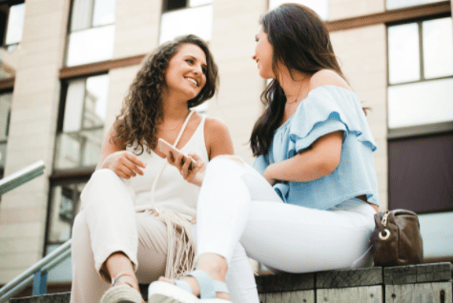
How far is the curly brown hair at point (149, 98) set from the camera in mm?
2059

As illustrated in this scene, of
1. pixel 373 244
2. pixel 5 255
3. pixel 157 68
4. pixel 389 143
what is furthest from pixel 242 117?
pixel 373 244

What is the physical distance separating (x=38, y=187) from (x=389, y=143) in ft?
17.6

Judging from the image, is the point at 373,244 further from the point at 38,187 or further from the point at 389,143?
the point at 38,187

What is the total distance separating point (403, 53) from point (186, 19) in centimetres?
313

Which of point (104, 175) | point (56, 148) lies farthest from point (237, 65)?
point (104, 175)

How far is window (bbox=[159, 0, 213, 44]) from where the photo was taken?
25.5 ft

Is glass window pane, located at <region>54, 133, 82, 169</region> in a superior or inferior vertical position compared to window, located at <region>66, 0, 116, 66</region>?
inferior

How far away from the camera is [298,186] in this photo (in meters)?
1.64

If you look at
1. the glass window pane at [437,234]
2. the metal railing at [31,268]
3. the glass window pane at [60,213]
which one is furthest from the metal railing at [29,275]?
the glass window pane at [60,213]

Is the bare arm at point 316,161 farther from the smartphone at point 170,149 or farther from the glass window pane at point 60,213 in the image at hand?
the glass window pane at point 60,213

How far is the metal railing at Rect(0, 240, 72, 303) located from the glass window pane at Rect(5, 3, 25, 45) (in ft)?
23.1

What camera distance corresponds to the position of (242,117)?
23.9ft

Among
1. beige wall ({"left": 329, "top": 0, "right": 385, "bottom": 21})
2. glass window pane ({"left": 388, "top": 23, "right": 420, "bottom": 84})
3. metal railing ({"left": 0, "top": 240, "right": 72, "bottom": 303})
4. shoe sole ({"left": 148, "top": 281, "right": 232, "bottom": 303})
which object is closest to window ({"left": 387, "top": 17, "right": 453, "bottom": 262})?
glass window pane ({"left": 388, "top": 23, "right": 420, "bottom": 84})

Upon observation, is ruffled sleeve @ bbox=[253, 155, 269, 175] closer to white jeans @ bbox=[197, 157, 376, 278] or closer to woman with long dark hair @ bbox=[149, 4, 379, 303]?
woman with long dark hair @ bbox=[149, 4, 379, 303]
